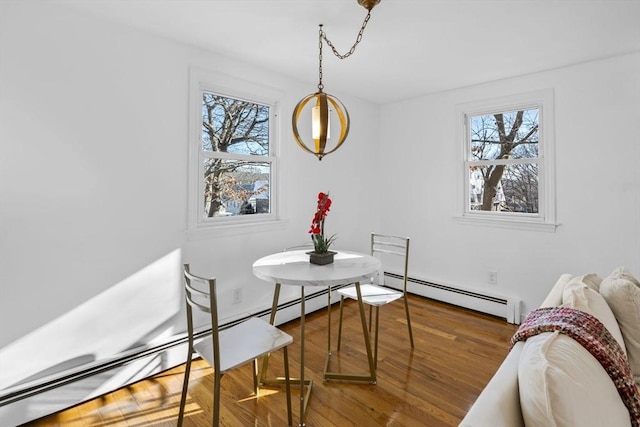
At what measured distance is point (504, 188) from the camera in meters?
3.47

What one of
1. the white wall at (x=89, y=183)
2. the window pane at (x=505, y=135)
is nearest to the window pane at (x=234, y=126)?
the white wall at (x=89, y=183)

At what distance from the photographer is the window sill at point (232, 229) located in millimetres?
2605

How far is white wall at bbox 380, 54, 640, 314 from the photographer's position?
8.94 feet

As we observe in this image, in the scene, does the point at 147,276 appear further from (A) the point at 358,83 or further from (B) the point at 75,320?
(A) the point at 358,83

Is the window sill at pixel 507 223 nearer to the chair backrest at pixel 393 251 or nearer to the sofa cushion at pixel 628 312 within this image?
the chair backrest at pixel 393 251

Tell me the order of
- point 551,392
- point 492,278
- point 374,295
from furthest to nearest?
point 492,278, point 374,295, point 551,392

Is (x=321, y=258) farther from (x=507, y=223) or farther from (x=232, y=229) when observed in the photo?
(x=507, y=223)

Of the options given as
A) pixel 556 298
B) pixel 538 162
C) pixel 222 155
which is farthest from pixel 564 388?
pixel 538 162

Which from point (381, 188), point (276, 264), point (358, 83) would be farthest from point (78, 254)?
point (381, 188)

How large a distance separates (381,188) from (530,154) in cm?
171

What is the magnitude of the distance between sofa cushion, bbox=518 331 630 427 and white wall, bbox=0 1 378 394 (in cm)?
228

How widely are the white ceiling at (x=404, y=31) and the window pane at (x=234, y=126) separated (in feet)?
1.27

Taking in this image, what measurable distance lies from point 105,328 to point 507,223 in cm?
354

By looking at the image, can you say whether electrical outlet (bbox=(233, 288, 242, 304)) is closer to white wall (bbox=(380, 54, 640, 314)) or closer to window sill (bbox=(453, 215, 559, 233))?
white wall (bbox=(380, 54, 640, 314))
